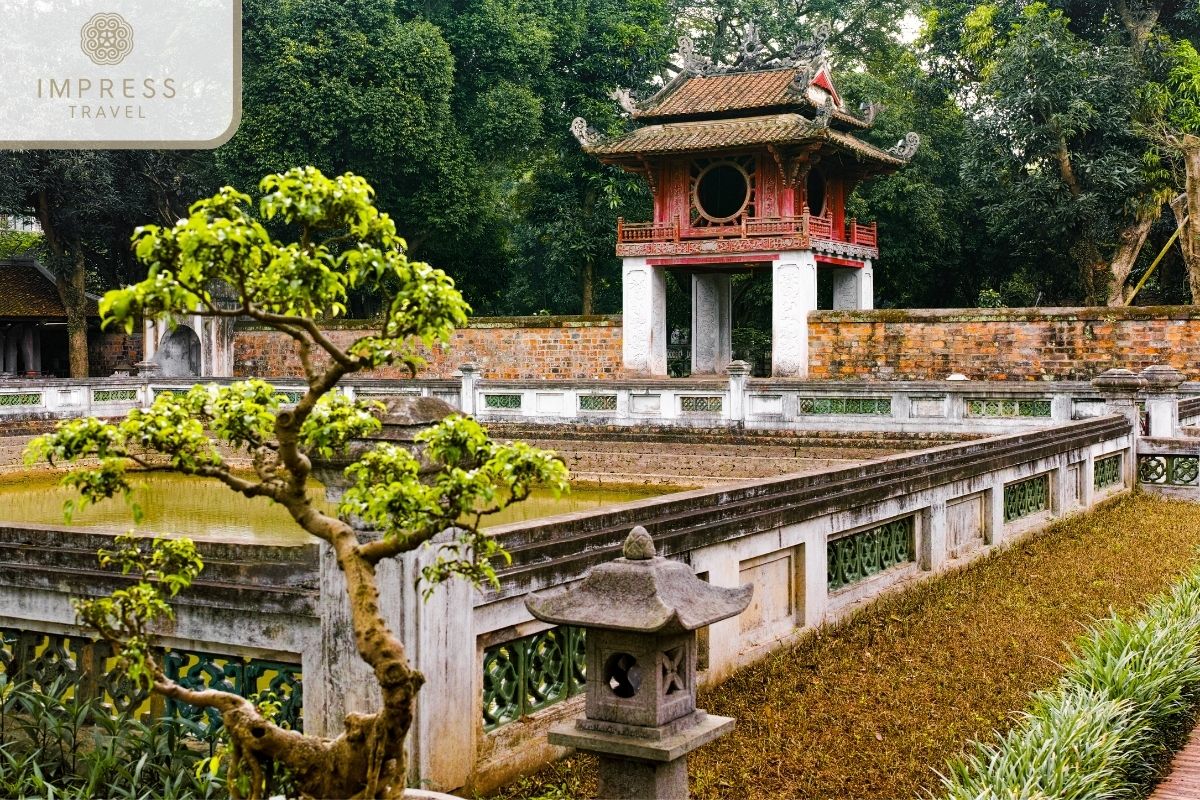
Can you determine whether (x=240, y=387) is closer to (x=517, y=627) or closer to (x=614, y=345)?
(x=517, y=627)

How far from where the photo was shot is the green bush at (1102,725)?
4.72 metres

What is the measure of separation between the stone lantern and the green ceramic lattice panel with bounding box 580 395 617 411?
18.0 meters

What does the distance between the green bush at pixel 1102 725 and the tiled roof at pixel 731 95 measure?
22287 mm

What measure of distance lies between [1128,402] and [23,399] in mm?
19245

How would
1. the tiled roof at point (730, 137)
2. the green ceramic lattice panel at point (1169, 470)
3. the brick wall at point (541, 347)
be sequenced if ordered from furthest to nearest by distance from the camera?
the brick wall at point (541, 347) → the tiled roof at point (730, 137) → the green ceramic lattice panel at point (1169, 470)

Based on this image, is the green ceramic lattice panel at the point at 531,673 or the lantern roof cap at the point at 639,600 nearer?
the lantern roof cap at the point at 639,600

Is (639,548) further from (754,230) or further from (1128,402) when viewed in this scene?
(754,230)

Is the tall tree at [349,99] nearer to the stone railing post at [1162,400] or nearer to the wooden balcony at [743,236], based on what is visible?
the wooden balcony at [743,236]

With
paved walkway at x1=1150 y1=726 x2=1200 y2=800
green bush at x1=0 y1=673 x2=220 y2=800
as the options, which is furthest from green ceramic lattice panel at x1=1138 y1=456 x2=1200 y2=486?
green bush at x1=0 y1=673 x2=220 y2=800

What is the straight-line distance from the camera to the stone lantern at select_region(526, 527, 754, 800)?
4055 mm

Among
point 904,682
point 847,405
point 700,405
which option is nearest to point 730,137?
point 700,405

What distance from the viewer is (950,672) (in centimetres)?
674

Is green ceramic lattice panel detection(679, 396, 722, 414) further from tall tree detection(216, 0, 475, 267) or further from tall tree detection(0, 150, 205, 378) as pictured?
tall tree detection(0, 150, 205, 378)

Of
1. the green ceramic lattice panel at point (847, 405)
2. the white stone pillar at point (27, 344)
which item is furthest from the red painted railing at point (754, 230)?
the white stone pillar at point (27, 344)
